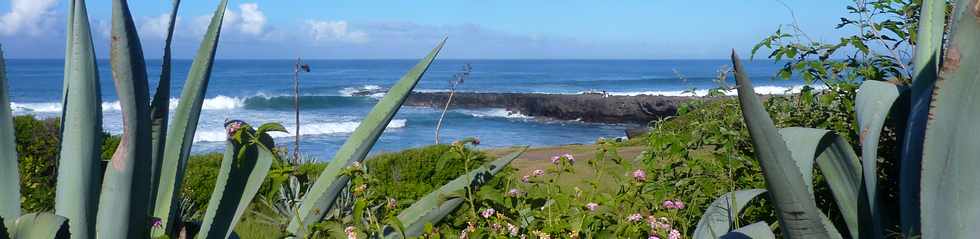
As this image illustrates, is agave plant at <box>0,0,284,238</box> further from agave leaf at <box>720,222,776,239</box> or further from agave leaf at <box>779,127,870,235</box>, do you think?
agave leaf at <box>779,127,870,235</box>

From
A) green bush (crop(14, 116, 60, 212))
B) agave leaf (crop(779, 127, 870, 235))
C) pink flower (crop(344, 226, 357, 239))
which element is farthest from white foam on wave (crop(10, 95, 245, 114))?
agave leaf (crop(779, 127, 870, 235))

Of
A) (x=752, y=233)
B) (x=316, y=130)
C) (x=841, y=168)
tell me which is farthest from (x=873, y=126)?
(x=316, y=130)

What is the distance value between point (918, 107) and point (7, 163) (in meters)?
1.83

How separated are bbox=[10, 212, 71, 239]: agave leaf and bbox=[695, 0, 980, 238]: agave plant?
1.17 m

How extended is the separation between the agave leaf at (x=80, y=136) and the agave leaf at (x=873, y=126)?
5.10 ft

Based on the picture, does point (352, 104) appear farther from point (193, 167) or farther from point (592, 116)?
point (193, 167)

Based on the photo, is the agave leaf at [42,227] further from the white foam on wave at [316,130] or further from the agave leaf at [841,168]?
the white foam on wave at [316,130]

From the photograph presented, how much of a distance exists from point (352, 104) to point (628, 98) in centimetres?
1253

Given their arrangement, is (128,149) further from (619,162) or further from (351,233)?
(619,162)

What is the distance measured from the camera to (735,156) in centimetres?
331

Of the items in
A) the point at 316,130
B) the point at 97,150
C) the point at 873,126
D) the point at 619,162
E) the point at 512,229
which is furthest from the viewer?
the point at 316,130

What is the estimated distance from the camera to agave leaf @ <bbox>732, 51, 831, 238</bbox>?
5.27 feet

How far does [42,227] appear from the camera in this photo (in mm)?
1644

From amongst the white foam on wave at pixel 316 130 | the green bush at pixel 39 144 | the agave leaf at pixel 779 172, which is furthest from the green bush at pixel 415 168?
the white foam on wave at pixel 316 130
